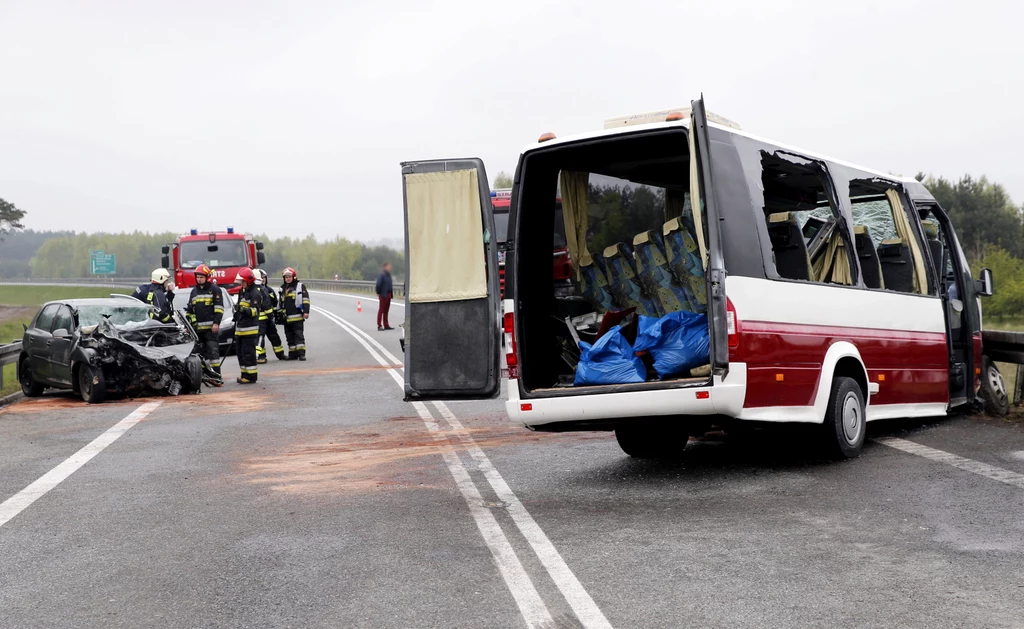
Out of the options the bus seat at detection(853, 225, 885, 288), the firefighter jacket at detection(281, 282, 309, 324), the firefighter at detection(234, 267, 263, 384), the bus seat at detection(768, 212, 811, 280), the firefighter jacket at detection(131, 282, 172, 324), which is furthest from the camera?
the firefighter jacket at detection(281, 282, 309, 324)

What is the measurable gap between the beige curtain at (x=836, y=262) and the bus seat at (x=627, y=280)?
127cm

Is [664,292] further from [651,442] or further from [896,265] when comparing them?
[896,265]

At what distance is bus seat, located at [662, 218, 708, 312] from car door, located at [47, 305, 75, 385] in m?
10.0

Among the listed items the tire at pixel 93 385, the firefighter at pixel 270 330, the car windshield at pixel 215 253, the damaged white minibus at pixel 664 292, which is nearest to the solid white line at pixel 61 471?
the tire at pixel 93 385

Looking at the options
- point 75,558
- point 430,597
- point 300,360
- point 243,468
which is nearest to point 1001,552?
point 430,597

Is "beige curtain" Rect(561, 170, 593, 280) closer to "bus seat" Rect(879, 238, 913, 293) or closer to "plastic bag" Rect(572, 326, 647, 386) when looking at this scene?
"plastic bag" Rect(572, 326, 647, 386)

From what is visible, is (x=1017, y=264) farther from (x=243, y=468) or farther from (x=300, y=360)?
(x=243, y=468)

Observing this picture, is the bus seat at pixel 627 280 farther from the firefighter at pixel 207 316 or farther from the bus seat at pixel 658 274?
the firefighter at pixel 207 316

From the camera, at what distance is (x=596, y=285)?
→ 866cm

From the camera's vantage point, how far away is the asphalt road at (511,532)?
4832 mm

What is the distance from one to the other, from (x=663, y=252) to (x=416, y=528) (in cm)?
305

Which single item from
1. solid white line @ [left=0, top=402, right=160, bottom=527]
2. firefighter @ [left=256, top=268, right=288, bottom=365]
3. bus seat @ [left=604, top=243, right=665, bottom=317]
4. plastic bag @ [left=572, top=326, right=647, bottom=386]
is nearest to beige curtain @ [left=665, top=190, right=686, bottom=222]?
bus seat @ [left=604, top=243, right=665, bottom=317]

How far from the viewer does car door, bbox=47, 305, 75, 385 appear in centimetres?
1537

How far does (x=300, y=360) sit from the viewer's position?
21422 millimetres
